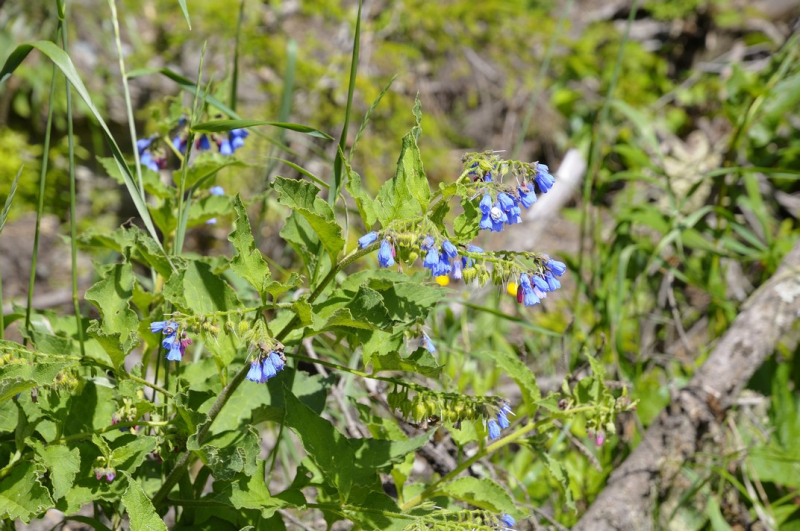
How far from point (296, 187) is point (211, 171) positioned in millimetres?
535

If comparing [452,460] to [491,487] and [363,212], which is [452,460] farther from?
[363,212]

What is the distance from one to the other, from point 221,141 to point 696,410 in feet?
5.77

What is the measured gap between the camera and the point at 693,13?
5.72 meters

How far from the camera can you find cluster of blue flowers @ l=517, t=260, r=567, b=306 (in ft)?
4.25

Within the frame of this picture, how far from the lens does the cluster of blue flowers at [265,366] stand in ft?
3.82

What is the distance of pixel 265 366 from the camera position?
117 cm

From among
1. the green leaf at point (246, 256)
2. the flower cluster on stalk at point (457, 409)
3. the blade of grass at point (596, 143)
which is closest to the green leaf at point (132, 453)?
the green leaf at point (246, 256)

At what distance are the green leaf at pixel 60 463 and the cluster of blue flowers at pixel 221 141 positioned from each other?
80 centimetres

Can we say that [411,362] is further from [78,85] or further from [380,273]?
[78,85]

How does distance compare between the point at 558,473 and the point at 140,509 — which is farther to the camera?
the point at 558,473

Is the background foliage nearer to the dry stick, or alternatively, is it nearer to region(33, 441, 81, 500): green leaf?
region(33, 441, 81, 500): green leaf

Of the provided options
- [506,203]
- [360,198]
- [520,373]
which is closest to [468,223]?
[506,203]

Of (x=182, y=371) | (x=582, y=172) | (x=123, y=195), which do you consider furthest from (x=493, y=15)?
(x=182, y=371)

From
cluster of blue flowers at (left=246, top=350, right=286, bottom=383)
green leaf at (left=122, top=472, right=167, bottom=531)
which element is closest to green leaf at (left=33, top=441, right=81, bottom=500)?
green leaf at (left=122, top=472, right=167, bottom=531)
